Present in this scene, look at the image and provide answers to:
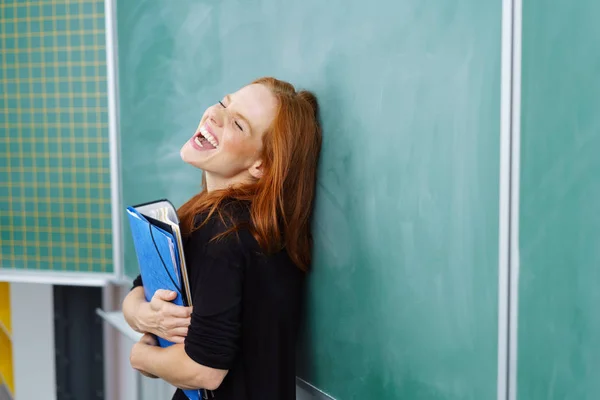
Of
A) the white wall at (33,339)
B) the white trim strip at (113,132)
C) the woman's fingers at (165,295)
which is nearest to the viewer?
the woman's fingers at (165,295)

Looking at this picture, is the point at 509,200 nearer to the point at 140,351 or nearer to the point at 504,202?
the point at 504,202

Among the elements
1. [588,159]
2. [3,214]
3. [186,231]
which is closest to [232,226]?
[186,231]

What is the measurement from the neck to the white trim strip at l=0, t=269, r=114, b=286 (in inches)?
34.9

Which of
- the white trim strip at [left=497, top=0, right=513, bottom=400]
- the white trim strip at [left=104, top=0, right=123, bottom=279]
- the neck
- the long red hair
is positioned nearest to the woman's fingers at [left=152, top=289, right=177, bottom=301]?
the long red hair

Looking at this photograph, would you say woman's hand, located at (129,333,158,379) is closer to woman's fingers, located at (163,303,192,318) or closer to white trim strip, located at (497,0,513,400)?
woman's fingers, located at (163,303,192,318)

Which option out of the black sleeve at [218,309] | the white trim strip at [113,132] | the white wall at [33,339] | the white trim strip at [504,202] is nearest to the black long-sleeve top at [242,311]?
the black sleeve at [218,309]

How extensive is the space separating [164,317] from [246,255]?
0.66 feet

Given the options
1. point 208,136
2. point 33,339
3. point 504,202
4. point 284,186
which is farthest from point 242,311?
point 33,339

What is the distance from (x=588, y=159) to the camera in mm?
662

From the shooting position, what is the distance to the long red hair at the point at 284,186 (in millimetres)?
1096

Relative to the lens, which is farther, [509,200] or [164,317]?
[164,317]

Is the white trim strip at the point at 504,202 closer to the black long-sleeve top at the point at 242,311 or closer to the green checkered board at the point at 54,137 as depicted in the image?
the black long-sleeve top at the point at 242,311

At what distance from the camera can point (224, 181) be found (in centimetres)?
121

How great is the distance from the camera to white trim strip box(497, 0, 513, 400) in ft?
2.43
